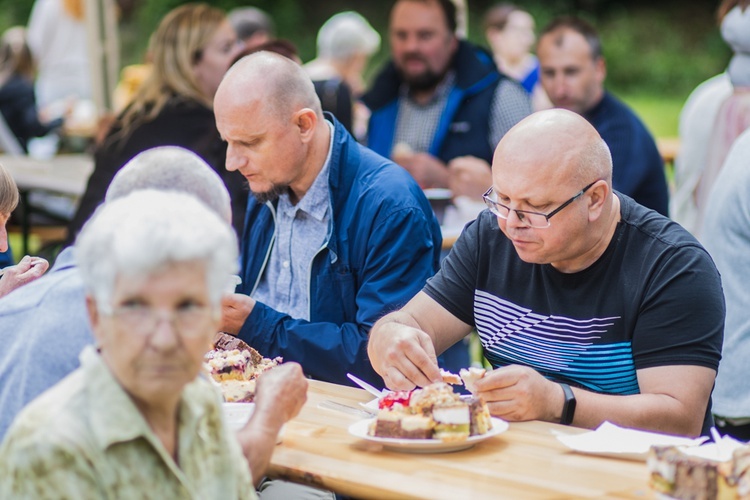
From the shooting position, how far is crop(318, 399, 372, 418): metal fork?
2.78m

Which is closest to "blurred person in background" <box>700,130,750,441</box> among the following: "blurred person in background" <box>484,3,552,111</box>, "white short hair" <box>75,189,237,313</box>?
"white short hair" <box>75,189,237,313</box>

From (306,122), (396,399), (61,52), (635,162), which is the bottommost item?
(61,52)

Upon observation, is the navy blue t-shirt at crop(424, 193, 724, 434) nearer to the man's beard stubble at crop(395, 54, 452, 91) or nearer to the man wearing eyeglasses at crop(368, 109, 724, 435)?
the man wearing eyeglasses at crop(368, 109, 724, 435)

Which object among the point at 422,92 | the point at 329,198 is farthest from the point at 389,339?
the point at 422,92

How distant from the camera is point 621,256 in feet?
9.71

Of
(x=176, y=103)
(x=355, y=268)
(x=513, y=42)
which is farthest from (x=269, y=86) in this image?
(x=513, y=42)

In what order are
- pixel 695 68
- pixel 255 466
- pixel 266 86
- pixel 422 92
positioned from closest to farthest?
pixel 255 466
pixel 266 86
pixel 422 92
pixel 695 68

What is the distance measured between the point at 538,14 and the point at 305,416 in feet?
69.2

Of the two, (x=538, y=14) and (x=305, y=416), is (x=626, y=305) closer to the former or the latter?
(x=305, y=416)

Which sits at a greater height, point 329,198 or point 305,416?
point 329,198

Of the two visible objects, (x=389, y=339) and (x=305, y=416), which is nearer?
(x=305, y=416)

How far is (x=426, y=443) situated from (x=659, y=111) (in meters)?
17.8

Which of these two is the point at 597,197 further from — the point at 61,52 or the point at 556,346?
the point at 61,52

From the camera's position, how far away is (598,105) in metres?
5.93
